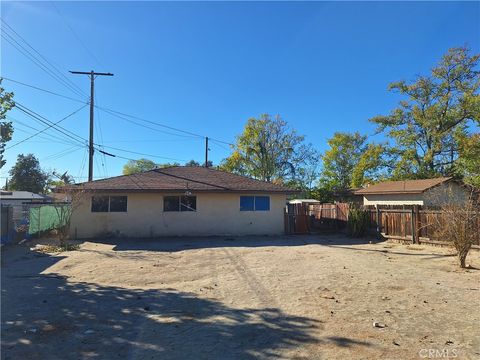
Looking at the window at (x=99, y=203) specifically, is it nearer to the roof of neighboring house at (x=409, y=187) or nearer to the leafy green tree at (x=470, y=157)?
the roof of neighboring house at (x=409, y=187)

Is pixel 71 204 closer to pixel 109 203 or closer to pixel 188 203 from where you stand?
pixel 109 203

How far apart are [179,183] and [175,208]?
1.43 meters

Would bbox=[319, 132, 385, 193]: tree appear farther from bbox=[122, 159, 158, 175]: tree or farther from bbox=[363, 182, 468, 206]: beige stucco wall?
bbox=[122, 159, 158, 175]: tree

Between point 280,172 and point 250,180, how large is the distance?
83.6 ft

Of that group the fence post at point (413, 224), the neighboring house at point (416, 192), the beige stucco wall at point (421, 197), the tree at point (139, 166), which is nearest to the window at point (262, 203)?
the fence post at point (413, 224)

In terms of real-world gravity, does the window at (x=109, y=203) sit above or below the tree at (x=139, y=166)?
below

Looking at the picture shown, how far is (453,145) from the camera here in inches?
1300

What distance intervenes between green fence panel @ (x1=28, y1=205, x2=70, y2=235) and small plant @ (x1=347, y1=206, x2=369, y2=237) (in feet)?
44.9

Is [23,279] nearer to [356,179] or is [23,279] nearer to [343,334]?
[343,334]

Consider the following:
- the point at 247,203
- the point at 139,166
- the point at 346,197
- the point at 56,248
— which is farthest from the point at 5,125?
the point at 139,166

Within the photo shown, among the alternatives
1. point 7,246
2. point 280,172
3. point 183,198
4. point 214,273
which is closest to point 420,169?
point 280,172

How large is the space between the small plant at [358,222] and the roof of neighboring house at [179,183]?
3.55m

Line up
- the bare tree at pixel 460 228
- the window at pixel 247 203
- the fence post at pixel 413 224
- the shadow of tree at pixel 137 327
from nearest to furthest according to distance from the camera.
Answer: the shadow of tree at pixel 137 327 → the bare tree at pixel 460 228 → the fence post at pixel 413 224 → the window at pixel 247 203

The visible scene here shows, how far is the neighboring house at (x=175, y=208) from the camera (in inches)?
733
